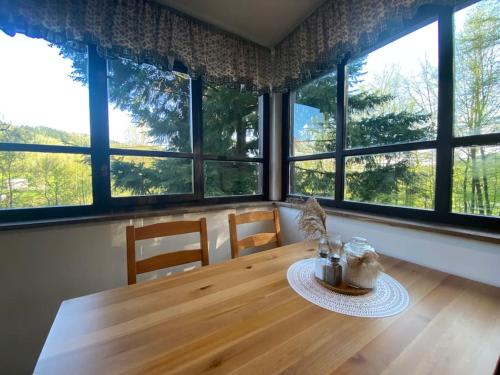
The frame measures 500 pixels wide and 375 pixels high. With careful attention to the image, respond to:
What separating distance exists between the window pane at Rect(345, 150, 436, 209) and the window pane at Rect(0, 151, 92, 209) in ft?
6.37

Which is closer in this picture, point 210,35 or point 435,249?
point 435,249

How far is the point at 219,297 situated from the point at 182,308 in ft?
0.43

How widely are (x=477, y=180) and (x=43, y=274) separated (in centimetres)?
241

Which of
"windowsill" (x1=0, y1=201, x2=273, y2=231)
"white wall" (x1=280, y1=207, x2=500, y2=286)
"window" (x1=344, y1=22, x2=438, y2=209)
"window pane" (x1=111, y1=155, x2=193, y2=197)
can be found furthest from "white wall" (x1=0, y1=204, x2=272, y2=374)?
"window" (x1=344, y1=22, x2=438, y2=209)

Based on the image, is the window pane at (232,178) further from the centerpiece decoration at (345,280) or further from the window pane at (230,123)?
the centerpiece decoration at (345,280)

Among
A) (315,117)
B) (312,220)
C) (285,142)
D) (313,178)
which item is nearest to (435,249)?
(312,220)

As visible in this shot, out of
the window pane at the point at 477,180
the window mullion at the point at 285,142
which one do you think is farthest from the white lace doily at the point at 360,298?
the window mullion at the point at 285,142

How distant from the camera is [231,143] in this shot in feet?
6.77

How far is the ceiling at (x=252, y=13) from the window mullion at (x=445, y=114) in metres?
0.89

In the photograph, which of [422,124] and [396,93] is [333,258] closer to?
[422,124]

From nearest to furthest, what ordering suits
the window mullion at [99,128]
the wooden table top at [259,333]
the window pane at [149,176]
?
the wooden table top at [259,333]
the window mullion at [99,128]
the window pane at [149,176]

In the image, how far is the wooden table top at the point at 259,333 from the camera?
1.60 feet

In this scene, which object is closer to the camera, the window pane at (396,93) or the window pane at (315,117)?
the window pane at (396,93)

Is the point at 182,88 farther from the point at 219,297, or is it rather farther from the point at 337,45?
the point at 219,297
